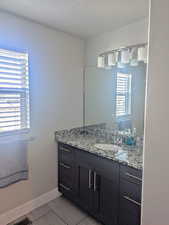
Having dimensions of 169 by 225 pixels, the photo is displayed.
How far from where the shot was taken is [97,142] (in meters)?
2.30

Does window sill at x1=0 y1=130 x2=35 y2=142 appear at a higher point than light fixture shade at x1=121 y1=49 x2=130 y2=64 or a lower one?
lower

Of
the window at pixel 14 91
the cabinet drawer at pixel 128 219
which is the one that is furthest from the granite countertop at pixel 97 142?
the window at pixel 14 91

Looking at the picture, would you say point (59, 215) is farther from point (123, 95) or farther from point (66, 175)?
point (123, 95)

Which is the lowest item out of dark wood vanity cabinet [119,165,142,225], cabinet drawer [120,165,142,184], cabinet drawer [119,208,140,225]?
cabinet drawer [119,208,140,225]

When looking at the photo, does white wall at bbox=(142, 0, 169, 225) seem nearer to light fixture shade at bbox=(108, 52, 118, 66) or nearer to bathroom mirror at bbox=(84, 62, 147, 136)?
bathroom mirror at bbox=(84, 62, 147, 136)

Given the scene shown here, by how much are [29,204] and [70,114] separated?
53.6 inches

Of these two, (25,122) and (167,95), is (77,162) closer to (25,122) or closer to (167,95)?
(25,122)

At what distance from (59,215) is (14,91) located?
1.67 meters

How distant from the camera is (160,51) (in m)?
0.99

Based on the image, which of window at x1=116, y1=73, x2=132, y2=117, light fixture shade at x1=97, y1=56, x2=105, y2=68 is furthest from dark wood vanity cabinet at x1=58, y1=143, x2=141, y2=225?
light fixture shade at x1=97, y1=56, x2=105, y2=68

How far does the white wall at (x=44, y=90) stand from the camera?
2.01m

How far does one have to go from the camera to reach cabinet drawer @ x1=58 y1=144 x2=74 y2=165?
2279 millimetres

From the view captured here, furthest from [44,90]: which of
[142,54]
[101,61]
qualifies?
[142,54]

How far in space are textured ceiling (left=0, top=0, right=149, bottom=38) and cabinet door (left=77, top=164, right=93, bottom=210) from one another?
5.82 ft
